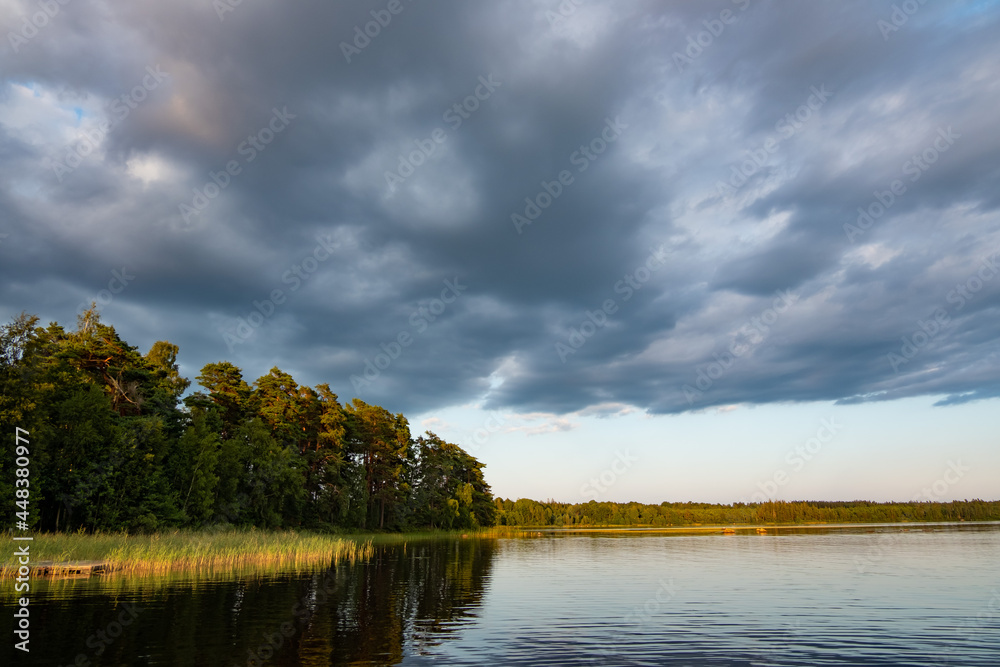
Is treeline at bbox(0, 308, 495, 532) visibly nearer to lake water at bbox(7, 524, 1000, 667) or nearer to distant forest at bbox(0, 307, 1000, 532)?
distant forest at bbox(0, 307, 1000, 532)

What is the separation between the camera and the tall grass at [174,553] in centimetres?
3853

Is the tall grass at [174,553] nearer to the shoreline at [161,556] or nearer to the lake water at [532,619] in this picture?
the shoreline at [161,556]

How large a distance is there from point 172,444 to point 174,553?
90.5 feet

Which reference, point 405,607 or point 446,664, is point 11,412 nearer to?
point 405,607

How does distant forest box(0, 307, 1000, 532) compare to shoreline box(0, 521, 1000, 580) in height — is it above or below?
above

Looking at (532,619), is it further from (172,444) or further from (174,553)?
(172,444)

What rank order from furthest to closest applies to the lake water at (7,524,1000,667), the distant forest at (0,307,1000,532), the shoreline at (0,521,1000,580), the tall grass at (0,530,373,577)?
the distant forest at (0,307,1000,532)
the tall grass at (0,530,373,577)
the shoreline at (0,521,1000,580)
the lake water at (7,524,1000,667)

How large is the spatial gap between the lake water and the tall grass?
4.03 meters

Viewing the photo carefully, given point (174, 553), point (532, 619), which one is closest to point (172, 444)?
point (174, 553)

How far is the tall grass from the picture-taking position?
126 ft

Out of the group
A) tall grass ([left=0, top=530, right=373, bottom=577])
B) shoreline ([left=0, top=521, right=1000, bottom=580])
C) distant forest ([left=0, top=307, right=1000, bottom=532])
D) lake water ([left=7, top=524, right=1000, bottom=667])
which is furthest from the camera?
distant forest ([left=0, top=307, right=1000, bottom=532])

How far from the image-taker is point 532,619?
83.0 ft

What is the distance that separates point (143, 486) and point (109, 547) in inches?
652

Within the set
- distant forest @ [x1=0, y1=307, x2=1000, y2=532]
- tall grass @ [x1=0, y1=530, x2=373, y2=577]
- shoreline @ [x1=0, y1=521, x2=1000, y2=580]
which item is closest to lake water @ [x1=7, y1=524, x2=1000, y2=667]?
shoreline @ [x1=0, y1=521, x2=1000, y2=580]
